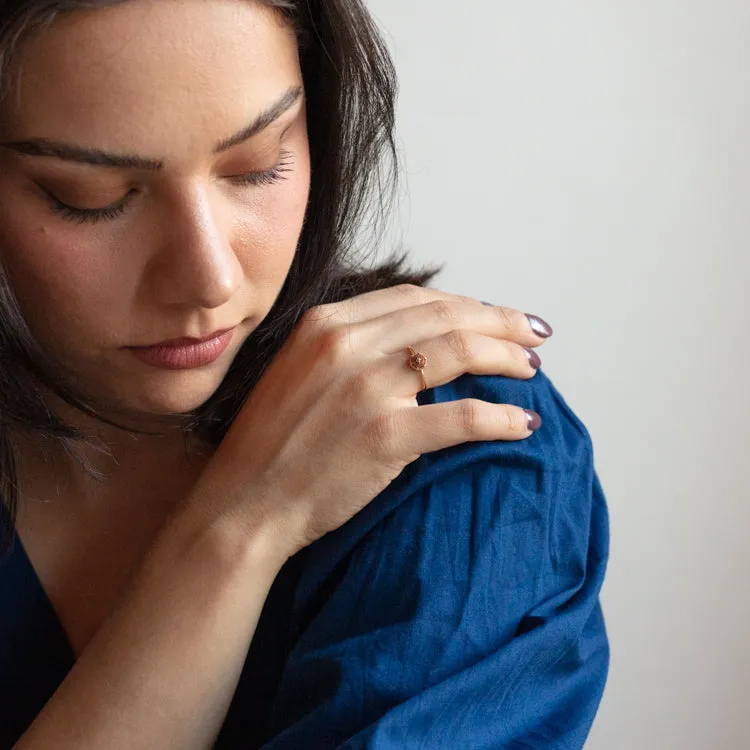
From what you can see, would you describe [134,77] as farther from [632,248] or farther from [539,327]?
[632,248]

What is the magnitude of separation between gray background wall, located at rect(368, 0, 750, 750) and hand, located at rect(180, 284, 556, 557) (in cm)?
47

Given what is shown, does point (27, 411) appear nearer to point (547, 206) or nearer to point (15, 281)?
point (15, 281)

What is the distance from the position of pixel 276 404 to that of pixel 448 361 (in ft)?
0.49

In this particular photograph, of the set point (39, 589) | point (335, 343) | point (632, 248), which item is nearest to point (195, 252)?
point (335, 343)

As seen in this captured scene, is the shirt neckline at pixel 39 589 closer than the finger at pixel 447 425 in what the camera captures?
No

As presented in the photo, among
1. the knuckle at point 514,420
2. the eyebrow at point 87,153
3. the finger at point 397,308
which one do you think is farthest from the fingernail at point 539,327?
the eyebrow at point 87,153

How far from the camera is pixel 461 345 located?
820 millimetres

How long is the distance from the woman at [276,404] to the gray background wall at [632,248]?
380 millimetres

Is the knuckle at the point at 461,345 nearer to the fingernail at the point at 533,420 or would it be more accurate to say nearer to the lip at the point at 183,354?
the fingernail at the point at 533,420

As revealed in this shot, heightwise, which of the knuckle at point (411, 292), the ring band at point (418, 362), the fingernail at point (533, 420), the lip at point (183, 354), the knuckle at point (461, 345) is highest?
the knuckle at point (411, 292)

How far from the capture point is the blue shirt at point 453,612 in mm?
711

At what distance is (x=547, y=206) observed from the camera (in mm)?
1287

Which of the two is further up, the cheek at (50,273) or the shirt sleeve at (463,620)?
the cheek at (50,273)

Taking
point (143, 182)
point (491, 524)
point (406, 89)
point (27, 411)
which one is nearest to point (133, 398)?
point (27, 411)
